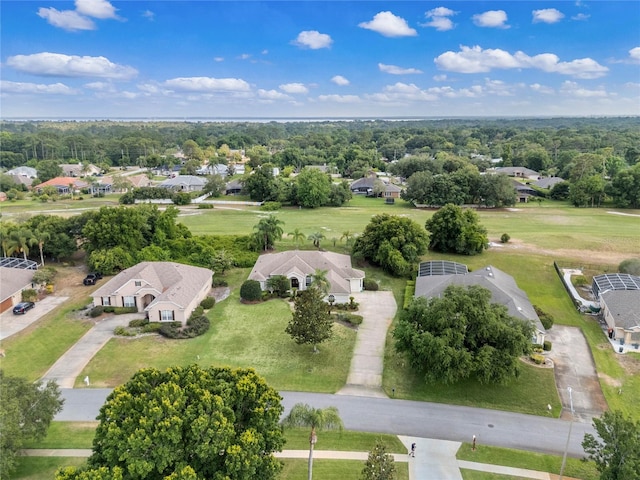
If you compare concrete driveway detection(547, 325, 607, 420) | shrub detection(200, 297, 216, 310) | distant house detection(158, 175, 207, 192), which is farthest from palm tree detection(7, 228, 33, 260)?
distant house detection(158, 175, 207, 192)

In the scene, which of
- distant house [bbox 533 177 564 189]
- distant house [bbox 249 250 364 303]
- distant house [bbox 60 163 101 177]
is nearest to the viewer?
distant house [bbox 249 250 364 303]

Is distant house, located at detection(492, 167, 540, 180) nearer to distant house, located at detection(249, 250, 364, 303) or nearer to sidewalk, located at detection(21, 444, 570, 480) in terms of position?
distant house, located at detection(249, 250, 364, 303)

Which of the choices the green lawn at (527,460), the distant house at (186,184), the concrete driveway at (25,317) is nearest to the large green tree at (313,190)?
the distant house at (186,184)

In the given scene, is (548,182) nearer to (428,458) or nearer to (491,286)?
(491,286)

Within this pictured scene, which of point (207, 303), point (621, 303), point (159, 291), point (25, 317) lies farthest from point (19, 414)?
point (621, 303)

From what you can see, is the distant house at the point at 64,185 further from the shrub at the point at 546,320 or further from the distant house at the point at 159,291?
the shrub at the point at 546,320

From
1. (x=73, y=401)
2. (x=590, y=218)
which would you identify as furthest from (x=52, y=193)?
(x=590, y=218)

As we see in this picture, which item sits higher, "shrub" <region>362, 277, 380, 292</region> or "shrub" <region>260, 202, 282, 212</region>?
"shrub" <region>260, 202, 282, 212</region>

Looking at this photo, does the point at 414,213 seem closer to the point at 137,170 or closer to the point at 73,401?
the point at 73,401
